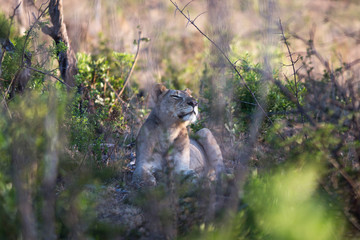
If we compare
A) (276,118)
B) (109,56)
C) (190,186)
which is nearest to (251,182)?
(190,186)

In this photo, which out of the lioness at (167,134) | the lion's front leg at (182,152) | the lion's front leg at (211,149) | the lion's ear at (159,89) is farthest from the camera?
the lion's front leg at (211,149)

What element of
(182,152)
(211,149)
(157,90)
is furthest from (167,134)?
(211,149)

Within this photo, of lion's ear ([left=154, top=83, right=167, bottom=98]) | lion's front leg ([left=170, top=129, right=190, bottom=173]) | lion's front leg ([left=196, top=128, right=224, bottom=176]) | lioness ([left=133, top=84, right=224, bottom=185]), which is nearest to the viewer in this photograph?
lioness ([left=133, top=84, right=224, bottom=185])

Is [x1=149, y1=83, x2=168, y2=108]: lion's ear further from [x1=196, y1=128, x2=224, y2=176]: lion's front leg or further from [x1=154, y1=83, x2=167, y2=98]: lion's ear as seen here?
[x1=196, y1=128, x2=224, y2=176]: lion's front leg

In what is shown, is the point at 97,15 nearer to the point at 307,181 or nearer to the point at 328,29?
the point at 328,29

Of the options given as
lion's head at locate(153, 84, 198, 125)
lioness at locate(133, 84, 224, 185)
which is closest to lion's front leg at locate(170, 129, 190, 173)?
lioness at locate(133, 84, 224, 185)

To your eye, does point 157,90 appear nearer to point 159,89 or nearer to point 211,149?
point 159,89

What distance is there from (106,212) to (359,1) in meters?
14.4

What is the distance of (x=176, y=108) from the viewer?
510cm

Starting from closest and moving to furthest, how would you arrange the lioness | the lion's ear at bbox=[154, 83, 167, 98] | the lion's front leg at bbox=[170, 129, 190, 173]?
the lioness < the lion's front leg at bbox=[170, 129, 190, 173] < the lion's ear at bbox=[154, 83, 167, 98]

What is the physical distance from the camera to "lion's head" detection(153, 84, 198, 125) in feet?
16.6

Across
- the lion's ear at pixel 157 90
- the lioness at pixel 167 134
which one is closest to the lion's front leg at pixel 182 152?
the lioness at pixel 167 134

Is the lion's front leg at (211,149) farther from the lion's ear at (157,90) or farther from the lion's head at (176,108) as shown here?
the lion's ear at (157,90)

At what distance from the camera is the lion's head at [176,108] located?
5.07m
